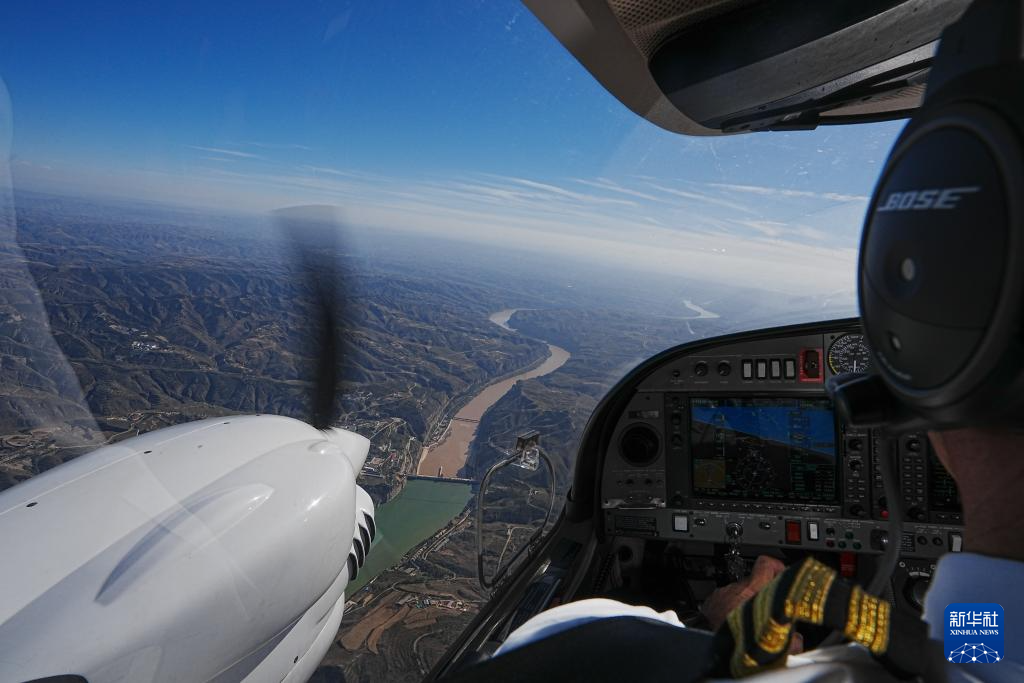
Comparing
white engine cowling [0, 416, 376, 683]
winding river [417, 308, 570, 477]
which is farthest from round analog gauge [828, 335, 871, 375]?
white engine cowling [0, 416, 376, 683]

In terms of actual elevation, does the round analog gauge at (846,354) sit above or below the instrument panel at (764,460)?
above

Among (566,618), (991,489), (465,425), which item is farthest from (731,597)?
(991,489)

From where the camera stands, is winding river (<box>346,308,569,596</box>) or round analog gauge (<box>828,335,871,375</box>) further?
round analog gauge (<box>828,335,871,375</box>)

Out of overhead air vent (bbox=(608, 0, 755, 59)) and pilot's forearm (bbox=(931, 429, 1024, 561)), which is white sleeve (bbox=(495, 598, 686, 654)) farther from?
overhead air vent (bbox=(608, 0, 755, 59))

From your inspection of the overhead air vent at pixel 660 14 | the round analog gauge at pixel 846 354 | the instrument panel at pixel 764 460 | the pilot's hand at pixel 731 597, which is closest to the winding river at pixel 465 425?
the instrument panel at pixel 764 460

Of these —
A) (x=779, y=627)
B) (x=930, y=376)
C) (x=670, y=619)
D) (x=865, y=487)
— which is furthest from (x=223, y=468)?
(x=865, y=487)

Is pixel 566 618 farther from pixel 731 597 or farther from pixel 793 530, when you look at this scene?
pixel 793 530

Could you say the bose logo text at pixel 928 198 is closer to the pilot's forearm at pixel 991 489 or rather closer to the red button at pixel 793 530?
the pilot's forearm at pixel 991 489
